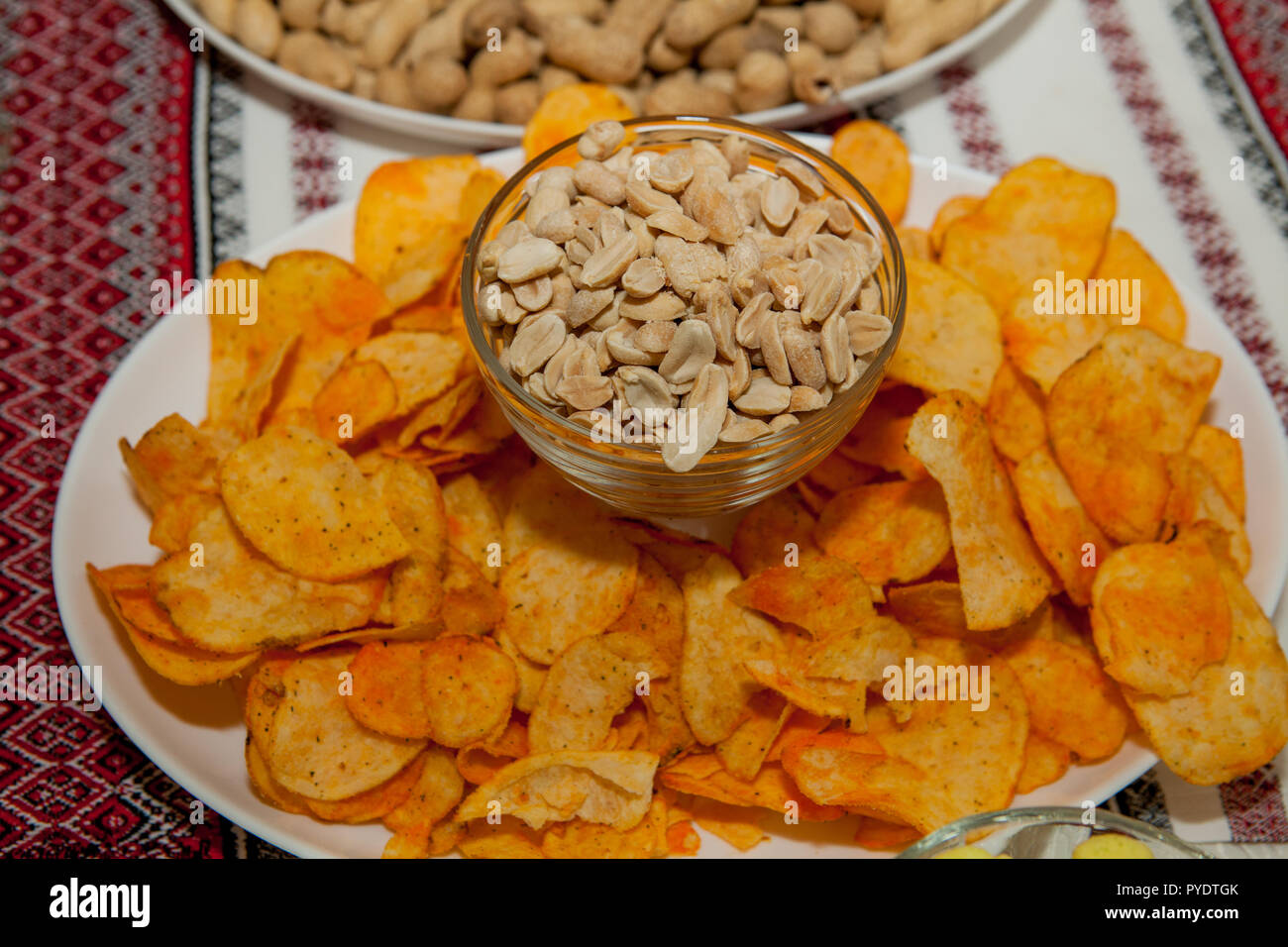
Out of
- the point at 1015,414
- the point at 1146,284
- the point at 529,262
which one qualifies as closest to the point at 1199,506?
the point at 1015,414

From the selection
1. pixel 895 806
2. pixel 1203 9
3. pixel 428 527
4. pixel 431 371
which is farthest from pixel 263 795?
pixel 1203 9

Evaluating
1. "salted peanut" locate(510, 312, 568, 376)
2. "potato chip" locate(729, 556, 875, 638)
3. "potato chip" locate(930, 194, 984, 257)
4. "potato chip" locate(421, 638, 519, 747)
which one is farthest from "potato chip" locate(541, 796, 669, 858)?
"potato chip" locate(930, 194, 984, 257)

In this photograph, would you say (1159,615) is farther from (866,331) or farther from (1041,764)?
(866,331)

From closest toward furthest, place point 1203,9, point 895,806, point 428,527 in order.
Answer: point 895,806 < point 428,527 < point 1203,9

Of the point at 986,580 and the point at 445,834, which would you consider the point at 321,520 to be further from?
the point at 986,580

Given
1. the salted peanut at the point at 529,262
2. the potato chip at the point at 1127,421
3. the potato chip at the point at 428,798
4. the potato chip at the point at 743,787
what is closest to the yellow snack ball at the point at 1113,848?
the potato chip at the point at 743,787
